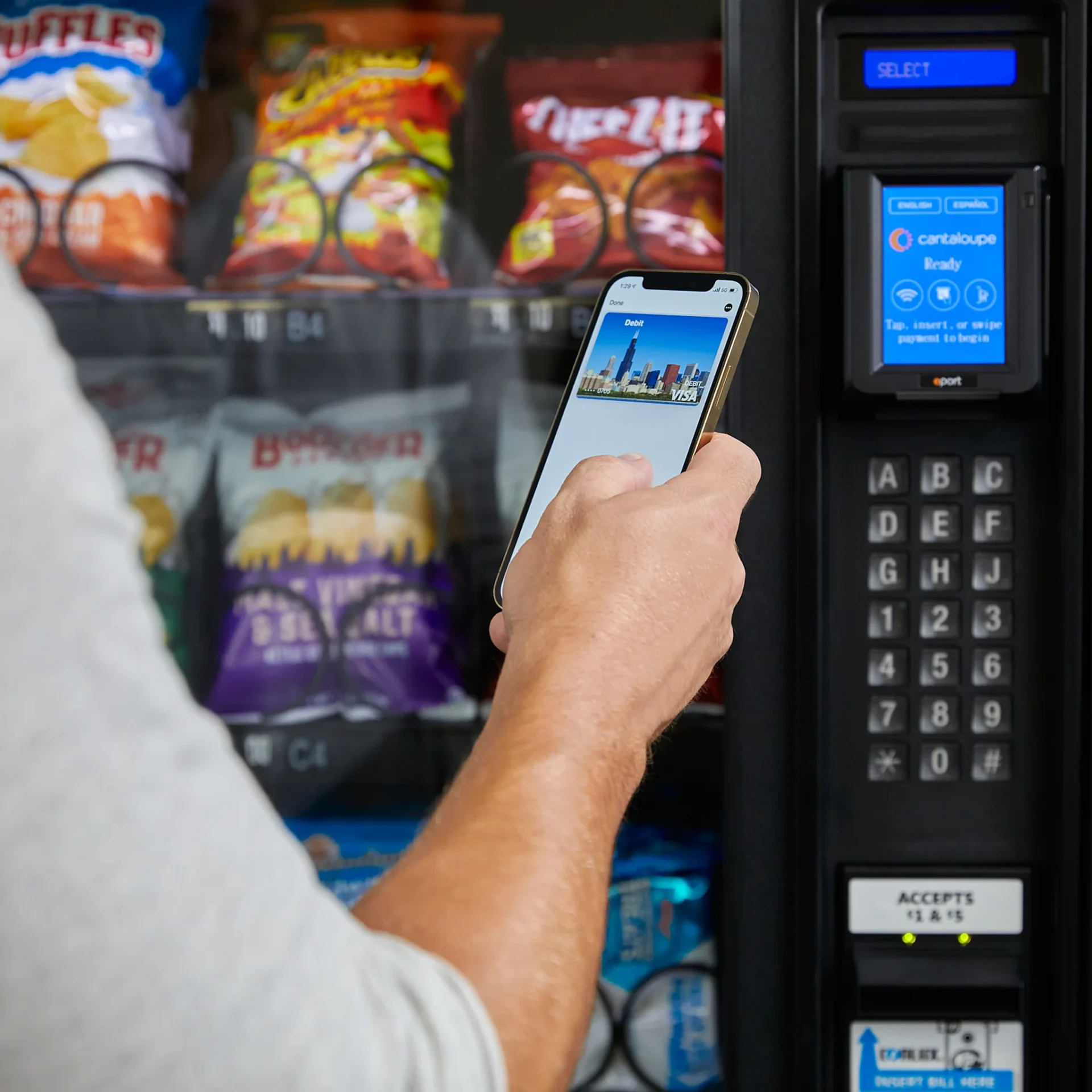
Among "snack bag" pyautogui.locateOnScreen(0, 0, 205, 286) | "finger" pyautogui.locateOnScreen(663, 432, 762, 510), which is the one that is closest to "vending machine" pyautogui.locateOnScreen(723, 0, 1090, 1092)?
"finger" pyautogui.locateOnScreen(663, 432, 762, 510)

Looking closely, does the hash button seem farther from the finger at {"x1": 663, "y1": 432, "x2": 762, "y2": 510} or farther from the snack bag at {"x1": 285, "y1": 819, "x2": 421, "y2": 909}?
the snack bag at {"x1": 285, "y1": 819, "x2": 421, "y2": 909}

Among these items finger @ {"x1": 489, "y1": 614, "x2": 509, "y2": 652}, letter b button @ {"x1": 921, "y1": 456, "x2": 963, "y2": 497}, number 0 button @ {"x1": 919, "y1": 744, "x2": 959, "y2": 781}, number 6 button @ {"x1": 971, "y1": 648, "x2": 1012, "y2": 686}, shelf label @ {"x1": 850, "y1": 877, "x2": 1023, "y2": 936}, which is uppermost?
letter b button @ {"x1": 921, "y1": 456, "x2": 963, "y2": 497}

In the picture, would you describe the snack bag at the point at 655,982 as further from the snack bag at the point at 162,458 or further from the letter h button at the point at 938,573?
the snack bag at the point at 162,458

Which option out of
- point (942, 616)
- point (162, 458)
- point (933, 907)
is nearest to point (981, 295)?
point (942, 616)

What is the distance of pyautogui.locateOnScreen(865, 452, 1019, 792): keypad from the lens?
0.86 m

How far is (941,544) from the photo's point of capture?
0.86 m

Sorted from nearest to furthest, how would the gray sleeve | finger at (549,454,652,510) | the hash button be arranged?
the gray sleeve → finger at (549,454,652,510) → the hash button

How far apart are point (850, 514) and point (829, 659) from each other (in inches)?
4.4

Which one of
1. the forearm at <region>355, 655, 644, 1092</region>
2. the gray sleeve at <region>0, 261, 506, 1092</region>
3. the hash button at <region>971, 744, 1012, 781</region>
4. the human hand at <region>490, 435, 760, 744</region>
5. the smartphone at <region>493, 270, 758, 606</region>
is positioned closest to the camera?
the gray sleeve at <region>0, 261, 506, 1092</region>

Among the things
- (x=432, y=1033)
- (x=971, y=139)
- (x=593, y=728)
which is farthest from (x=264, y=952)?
(x=971, y=139)

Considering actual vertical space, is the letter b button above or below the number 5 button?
above

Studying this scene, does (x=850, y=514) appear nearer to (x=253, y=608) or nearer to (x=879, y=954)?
(x=879, y=954)

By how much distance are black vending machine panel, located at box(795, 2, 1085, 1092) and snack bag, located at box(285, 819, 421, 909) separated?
0.46 meters

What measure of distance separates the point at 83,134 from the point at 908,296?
2.66ft
